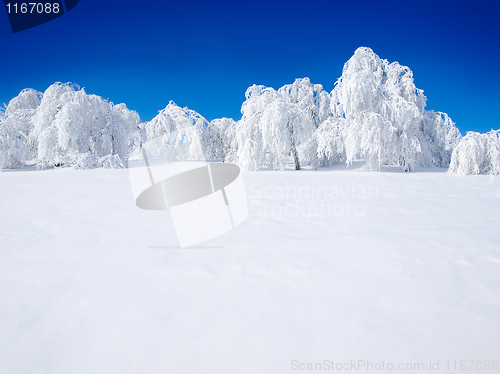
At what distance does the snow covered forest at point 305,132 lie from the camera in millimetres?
13000

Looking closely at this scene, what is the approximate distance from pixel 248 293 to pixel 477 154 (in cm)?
1394

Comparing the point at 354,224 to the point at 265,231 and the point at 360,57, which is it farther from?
the point at 360,57

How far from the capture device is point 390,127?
42.3 feet

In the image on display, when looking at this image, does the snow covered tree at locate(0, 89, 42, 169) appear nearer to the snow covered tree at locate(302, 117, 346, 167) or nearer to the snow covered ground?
the snow covered ground

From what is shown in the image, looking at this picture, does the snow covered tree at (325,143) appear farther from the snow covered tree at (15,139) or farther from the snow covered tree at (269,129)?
the snow covered tree at (15,139)

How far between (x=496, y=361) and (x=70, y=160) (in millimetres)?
17899

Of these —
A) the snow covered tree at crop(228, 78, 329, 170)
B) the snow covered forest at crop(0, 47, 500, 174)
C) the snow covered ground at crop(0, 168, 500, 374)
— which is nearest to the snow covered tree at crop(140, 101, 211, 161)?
the snow covered forest at crop(0, 47, 500, 174)

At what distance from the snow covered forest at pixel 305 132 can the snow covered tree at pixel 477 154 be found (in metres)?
0.04

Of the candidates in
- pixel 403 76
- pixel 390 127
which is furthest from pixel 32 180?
pixel 403 76

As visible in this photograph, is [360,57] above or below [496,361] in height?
above

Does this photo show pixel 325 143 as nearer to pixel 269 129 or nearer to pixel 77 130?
pixel 269 129

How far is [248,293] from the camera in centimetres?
240

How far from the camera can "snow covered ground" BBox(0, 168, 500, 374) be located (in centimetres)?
176

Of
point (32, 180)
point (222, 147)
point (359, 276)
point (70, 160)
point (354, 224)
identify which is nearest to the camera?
point (359, 276)
